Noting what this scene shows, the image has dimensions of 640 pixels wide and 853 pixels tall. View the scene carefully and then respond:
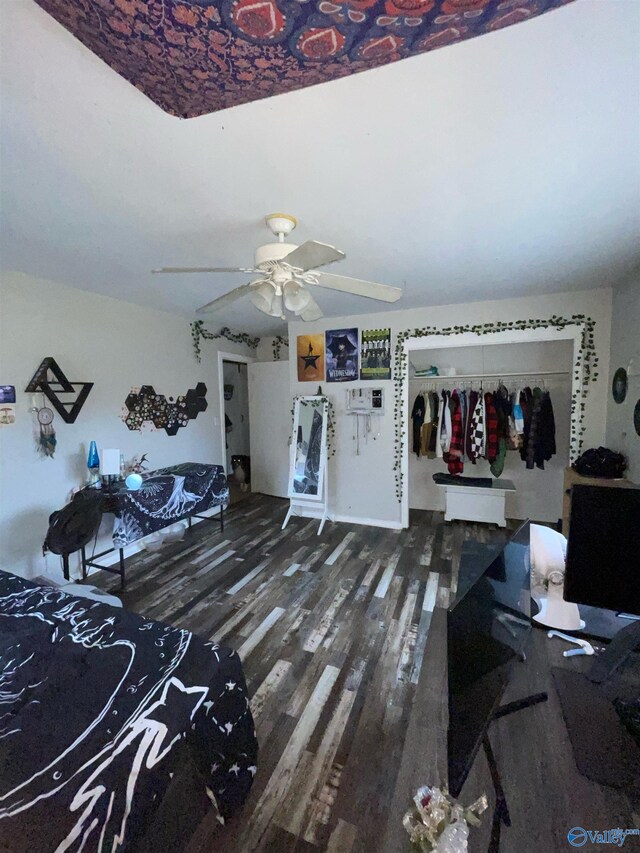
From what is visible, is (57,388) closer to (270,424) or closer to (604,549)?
(270,424)

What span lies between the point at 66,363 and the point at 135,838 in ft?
10.3

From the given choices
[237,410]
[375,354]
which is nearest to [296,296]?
[375,354]

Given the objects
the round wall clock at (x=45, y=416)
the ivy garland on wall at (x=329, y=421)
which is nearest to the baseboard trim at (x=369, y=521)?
the ivy garland on wall at (x=329, y=421)

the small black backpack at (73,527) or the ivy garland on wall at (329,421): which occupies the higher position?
the ivy garland on wall at (329,421)

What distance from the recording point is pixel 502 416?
3.85m

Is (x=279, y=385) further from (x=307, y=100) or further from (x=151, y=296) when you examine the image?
(x=307, y=100)

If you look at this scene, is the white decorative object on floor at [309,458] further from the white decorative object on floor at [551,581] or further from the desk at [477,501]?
the white decorative object on floor at [551,581]

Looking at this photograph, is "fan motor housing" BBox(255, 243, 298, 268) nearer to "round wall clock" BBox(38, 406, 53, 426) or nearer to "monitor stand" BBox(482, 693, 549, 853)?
"monitor stand" BBox(482, 693, 549, 853)

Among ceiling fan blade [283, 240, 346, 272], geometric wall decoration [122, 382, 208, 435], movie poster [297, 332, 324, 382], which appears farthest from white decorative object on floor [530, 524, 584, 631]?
geometric wall decoration [122, 382, 208, 435]

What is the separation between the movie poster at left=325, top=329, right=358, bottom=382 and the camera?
13.4 ft

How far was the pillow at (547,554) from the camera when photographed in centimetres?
138

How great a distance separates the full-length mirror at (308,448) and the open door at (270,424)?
617 millimetres

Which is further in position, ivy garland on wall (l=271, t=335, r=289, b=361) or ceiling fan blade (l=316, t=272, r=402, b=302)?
ivy garland on wall (l=271, t=335, r=289, b=361)

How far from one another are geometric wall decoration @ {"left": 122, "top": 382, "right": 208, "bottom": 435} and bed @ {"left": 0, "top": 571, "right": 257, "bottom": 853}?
2289mm
